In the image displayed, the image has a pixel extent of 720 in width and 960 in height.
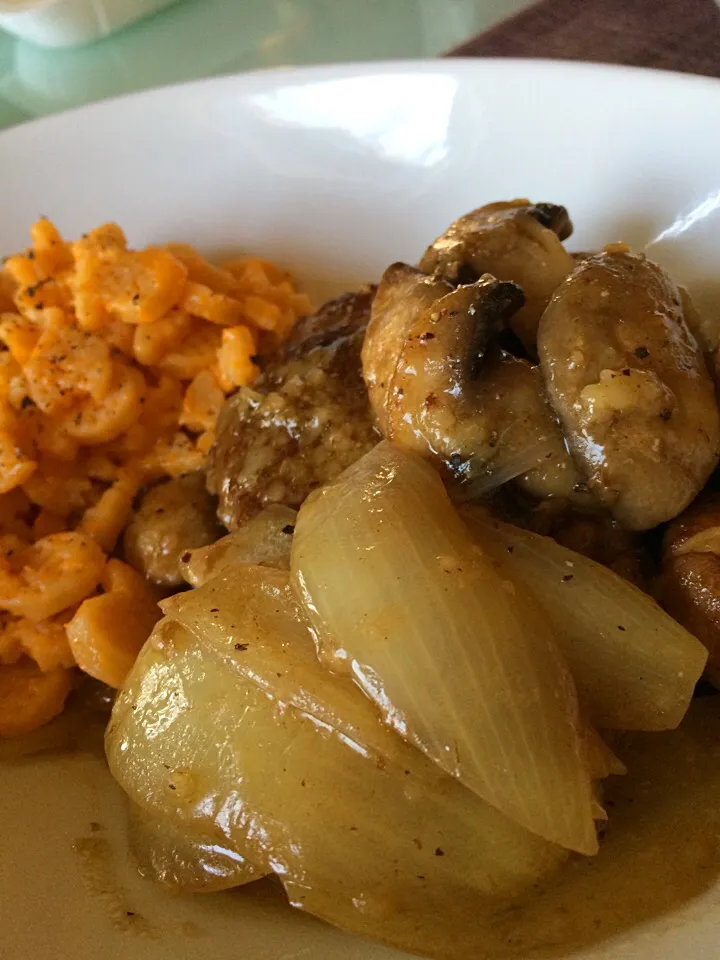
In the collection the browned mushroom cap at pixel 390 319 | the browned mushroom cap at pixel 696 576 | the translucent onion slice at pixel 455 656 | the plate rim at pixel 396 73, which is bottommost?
the browned mushroom cap at pixel 696 576

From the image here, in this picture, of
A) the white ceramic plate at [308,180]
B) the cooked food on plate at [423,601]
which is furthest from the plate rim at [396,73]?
the cooked food on plate at [423,601]

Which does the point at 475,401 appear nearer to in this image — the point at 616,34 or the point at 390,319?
the point at 390,319

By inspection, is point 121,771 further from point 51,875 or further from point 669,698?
point 669,698

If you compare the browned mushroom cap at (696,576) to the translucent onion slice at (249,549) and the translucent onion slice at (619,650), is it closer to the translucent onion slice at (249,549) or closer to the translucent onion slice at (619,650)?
the translucent onion slice at (619,650)

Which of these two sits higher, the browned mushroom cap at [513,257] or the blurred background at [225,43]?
the blurred background at [225,43]

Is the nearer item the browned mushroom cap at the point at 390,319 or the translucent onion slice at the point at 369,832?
the translucent onion slice at the point at 369,832

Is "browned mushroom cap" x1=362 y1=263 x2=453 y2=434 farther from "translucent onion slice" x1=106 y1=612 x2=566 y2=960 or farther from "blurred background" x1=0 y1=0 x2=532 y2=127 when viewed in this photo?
"blurred background" x1=0 y1=0 x2=532 y2=127

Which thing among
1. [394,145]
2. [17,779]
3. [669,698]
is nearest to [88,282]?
[394,145]
